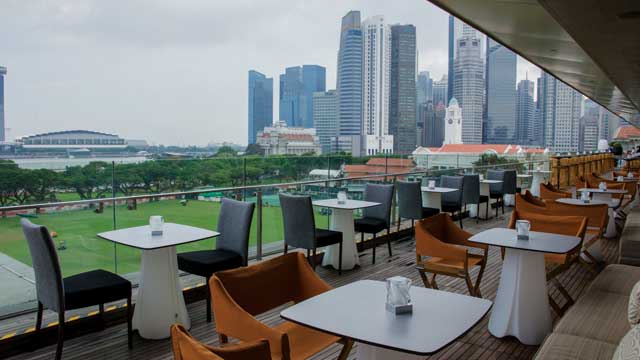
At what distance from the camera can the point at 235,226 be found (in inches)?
182

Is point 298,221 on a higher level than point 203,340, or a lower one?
higher

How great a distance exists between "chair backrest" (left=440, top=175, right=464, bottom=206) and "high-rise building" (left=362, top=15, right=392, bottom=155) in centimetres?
1352

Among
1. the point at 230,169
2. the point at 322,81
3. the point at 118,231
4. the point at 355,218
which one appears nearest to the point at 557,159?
the point at 355,218

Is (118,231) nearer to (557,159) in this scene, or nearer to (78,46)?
(557,159)

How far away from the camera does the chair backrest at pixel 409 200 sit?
7.79 metres

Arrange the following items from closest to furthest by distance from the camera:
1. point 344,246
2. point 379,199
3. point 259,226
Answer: point 259,226 → point 344,246 → point 379,199

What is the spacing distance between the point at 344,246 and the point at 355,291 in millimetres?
3517

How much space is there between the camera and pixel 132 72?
2647 centimetres

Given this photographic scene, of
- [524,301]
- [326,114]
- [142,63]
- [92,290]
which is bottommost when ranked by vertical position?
[524,301]

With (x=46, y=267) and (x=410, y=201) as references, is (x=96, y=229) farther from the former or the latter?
(x=410, y=201)

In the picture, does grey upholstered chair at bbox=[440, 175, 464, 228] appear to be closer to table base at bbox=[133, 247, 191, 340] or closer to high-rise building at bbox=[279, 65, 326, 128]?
table base at bbox=[133, 247, 191, 340]

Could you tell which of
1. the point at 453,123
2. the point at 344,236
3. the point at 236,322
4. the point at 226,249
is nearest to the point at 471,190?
the point at 344,236

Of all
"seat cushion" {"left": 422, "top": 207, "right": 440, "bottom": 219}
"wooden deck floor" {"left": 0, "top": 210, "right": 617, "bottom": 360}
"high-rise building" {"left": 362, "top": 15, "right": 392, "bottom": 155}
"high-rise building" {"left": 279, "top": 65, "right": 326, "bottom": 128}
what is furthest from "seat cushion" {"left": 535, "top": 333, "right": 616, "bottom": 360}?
"high-rise building" {"left": 279, "top": 65, "right": 326, "bottom": 128}

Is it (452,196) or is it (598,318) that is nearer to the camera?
(598,318)
